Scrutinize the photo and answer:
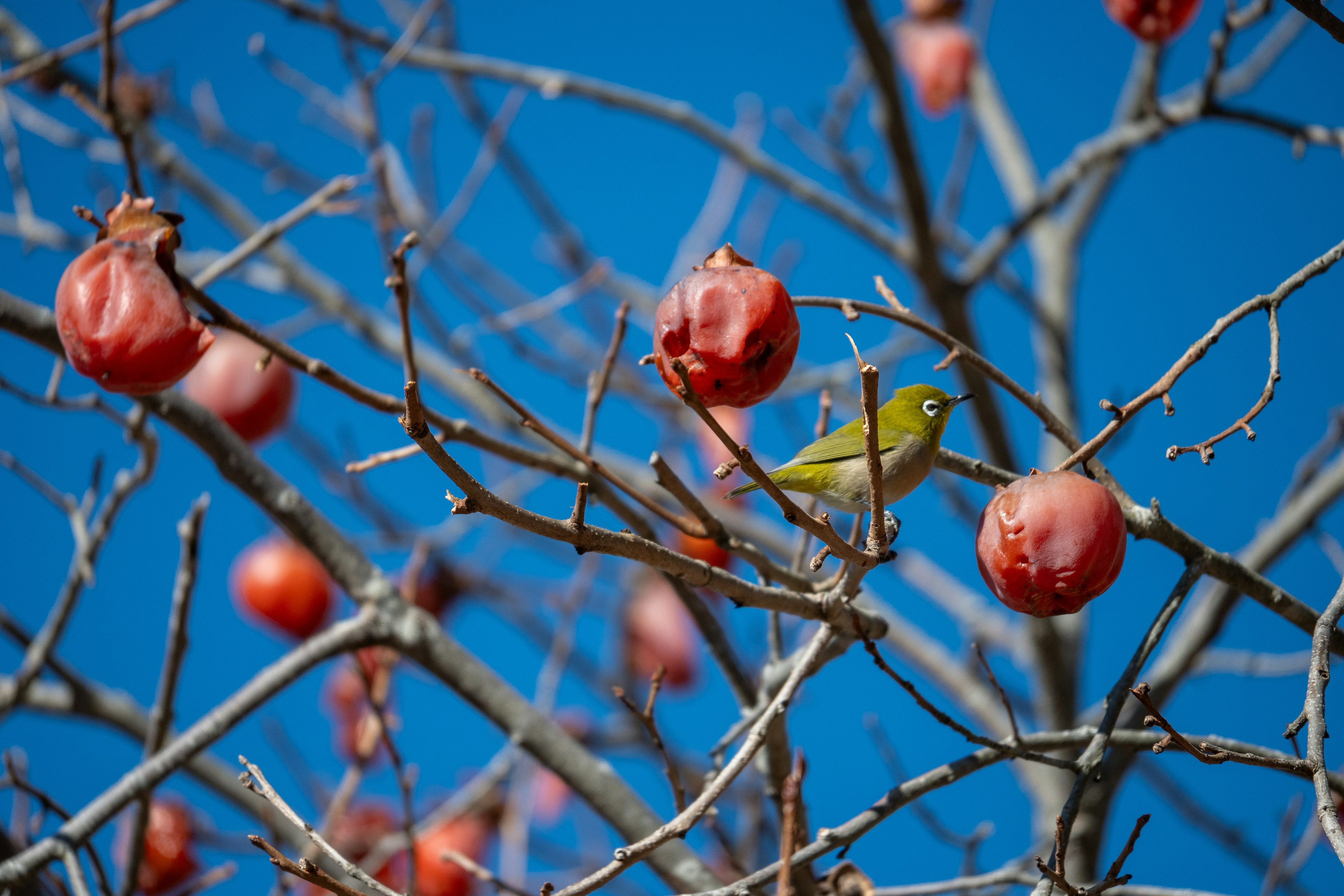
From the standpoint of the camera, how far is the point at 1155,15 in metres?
2.29

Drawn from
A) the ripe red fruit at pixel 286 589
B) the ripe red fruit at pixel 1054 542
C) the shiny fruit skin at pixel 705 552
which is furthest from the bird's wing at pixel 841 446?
the ripe red fruit at pixel 286 589

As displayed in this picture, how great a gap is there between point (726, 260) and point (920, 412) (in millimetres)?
611

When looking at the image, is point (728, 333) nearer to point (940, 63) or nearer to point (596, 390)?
point (596, 390)

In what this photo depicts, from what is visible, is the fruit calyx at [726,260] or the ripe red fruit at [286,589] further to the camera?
the ripe red fruit at [286,589]

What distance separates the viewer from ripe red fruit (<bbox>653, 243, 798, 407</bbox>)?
1.21 m

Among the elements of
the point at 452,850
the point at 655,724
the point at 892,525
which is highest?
the point at 452,850

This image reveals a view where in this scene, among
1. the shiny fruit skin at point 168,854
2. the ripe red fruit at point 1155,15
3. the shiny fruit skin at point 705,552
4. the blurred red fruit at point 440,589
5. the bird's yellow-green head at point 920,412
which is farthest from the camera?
the blurred red fruit at point 440,589

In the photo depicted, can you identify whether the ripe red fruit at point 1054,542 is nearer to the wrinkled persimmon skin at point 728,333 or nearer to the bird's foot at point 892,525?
the bird's foot at point 892,525

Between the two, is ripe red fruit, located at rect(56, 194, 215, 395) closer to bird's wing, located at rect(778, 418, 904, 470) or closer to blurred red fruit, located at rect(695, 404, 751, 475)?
→ bird's wing, located at rect(778, 418, 904, 470)

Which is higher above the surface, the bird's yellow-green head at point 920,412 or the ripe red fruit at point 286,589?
the ripe red fruit at point 286,589

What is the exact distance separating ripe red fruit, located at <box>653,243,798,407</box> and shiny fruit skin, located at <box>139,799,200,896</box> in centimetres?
225

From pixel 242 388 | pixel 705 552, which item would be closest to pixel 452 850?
pixel 705 552

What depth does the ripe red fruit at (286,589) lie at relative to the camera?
3.09 m

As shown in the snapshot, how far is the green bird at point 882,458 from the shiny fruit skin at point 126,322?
2.52 feet
